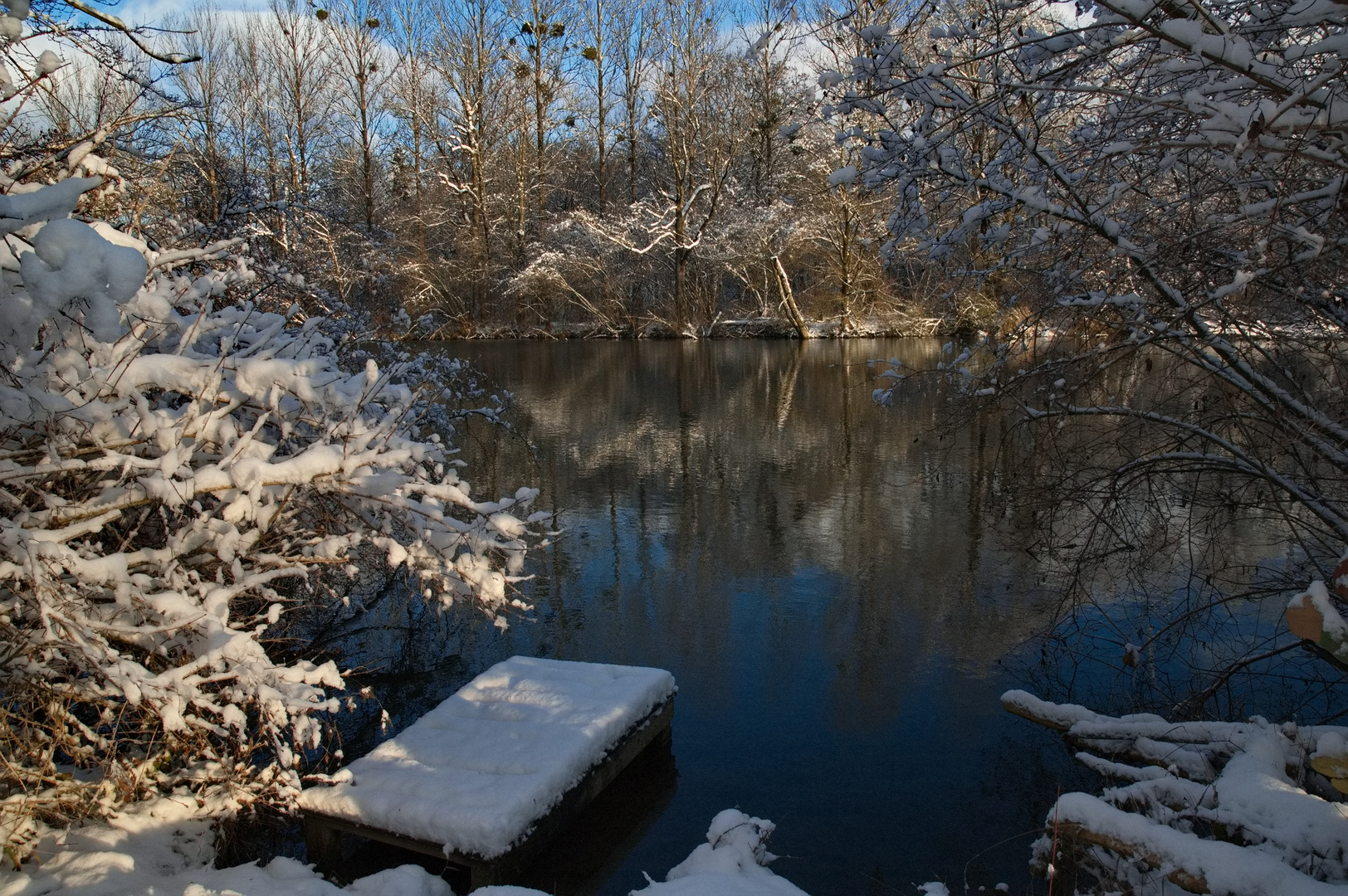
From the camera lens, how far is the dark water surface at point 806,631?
15.2ft

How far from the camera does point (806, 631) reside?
23.0 ft

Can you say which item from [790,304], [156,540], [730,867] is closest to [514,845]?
[730,867]

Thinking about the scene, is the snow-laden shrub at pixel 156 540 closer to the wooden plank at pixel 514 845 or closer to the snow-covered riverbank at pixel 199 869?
the snow-covered riverbank at pixel 199 869

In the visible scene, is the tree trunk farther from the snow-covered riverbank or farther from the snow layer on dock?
the snow-covered riverbank

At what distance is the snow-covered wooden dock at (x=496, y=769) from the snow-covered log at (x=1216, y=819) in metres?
2.05

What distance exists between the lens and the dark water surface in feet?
15.2

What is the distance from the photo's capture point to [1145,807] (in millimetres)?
3779

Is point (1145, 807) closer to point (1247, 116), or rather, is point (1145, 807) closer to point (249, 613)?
point (1247, 116)

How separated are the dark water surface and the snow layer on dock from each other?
0.55 m

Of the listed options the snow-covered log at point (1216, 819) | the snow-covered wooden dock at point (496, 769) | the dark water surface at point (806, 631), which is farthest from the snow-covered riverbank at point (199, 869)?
the snow-covered log at point (1216, 819)

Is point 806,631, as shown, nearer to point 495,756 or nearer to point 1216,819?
point 495,756

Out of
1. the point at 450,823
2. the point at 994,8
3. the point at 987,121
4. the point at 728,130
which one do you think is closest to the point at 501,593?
the point at 450,823

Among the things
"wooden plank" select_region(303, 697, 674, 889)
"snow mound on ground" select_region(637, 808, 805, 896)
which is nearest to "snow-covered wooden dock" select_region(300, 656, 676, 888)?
"wooden plank" select_region(303, 697, 674, 889)

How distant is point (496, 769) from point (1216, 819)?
2977mm
